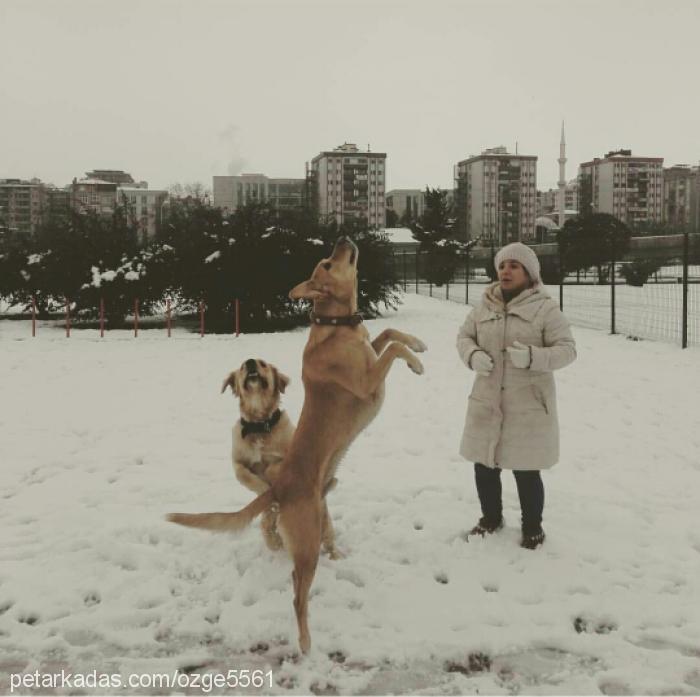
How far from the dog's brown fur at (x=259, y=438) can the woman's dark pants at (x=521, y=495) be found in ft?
4.04

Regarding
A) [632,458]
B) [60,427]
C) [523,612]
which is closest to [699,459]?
[632,458]

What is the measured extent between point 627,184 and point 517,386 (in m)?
Result: 148

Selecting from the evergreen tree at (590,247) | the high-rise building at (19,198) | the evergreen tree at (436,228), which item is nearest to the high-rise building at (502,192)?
the high-rise building at (19,198)

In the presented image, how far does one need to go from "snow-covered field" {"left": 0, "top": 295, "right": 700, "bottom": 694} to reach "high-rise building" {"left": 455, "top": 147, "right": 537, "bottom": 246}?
420ft

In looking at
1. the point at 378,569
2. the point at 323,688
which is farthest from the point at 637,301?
the point at 323,688

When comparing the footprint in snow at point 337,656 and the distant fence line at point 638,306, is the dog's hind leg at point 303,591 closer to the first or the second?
the footprint in snow at point 337,656

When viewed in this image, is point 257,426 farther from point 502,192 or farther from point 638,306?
A: point 502,192

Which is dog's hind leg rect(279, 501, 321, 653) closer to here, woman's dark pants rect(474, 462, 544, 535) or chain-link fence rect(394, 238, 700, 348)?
woman's dark pants rect(474, 462, 544, 535)

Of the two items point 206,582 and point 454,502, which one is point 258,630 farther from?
point 454,502

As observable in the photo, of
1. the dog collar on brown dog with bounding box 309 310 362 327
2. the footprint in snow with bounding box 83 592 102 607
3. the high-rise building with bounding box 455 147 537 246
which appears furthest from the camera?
the high-rise building with bounding box 455 147 537 246

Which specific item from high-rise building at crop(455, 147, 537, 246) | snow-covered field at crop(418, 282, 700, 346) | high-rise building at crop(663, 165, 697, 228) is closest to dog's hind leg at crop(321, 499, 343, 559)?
snow-covered field at crop(418, 282, 700, 346)

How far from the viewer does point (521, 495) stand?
4.22m

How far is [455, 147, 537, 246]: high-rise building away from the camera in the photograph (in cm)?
13412

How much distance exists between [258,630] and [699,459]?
437 cm
